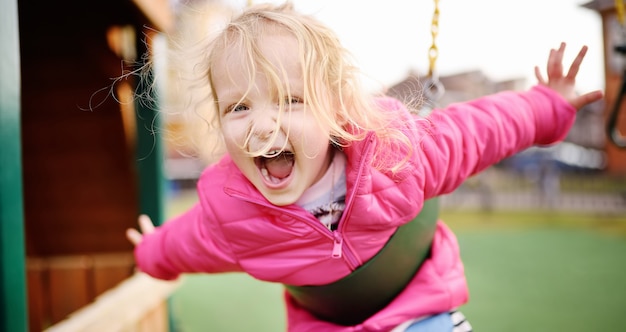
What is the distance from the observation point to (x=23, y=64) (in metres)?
3.00

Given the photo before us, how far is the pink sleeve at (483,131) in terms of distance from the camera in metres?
1.07

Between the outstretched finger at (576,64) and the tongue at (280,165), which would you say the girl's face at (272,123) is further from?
the outstretched finger at (576,64)

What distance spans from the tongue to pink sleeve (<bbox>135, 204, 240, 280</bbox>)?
21cm

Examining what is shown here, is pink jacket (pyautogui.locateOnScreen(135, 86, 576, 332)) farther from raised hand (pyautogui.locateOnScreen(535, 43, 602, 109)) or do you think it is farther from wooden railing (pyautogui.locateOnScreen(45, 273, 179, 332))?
wooden railing (pyautogui.locateOnScreen(45, 273, 179, 332))

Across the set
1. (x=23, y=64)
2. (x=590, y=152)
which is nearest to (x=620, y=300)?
(x=23, y=64)

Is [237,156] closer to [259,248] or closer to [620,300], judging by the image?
[259,248]

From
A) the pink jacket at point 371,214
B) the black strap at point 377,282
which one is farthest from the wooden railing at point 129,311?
the black strap at point 377,282

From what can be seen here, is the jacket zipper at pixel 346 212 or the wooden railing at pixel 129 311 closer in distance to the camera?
the jacket zipper at pixel 346 212

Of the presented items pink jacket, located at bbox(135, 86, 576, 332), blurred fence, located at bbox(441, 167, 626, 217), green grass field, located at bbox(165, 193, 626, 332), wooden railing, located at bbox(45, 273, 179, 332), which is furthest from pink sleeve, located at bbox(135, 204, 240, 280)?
blurred fence, located at bbox(441, 167, 626, 217)

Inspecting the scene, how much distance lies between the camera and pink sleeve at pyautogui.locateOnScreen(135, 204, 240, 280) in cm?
112

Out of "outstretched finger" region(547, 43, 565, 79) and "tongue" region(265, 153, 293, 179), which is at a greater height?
"outstretched finger" region(547, 43, 565, 79)

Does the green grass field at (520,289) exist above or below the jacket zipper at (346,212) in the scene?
below

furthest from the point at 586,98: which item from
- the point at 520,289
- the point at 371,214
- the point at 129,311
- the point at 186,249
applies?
the point at 520,289

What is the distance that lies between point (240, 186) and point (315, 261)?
0.22 meters
